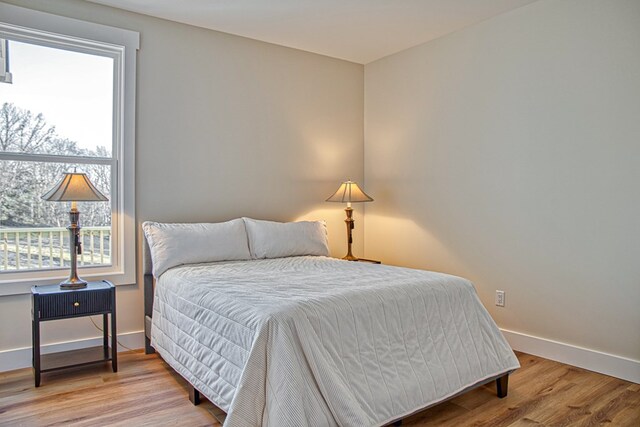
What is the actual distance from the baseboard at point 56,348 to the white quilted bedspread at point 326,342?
0.67m

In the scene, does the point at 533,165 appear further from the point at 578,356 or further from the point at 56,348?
the point at 56,348

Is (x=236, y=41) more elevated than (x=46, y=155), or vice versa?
(x=236, y=41)

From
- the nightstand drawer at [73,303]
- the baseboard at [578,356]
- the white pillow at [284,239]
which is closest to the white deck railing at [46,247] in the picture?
the nightstand drawer at [73,303]

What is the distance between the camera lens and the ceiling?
325 centimetres

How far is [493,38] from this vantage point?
350cm

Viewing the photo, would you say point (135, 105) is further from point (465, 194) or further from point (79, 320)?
point (465, 194)

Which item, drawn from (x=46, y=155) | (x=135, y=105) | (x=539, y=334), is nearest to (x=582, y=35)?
(x=539, y=334)

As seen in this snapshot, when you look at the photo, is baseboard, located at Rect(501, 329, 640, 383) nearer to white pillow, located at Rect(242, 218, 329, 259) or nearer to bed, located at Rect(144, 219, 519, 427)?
bed, located at Rect(144, 219, 519, 427)

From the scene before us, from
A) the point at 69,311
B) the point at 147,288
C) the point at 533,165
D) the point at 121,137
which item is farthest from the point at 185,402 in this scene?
the point at 533,165

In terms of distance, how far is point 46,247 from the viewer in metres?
3.17

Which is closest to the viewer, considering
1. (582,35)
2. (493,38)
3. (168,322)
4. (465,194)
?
(168,322)

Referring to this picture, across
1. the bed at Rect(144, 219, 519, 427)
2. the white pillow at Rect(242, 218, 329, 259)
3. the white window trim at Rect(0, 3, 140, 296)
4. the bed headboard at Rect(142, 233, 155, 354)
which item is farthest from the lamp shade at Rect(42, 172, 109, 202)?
the white pillow at Rect(242, 218, 329, 259)

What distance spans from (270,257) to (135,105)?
4.94 ft

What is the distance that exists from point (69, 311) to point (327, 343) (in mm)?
1763
